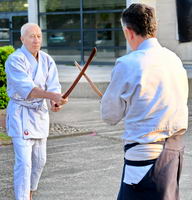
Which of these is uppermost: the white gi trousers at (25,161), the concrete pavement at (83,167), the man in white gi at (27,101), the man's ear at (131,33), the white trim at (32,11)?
the white trim at (32,11)

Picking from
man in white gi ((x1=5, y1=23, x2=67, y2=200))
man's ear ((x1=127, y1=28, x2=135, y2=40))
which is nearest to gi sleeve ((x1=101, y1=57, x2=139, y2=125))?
man's ear ((x1=127, y1=28, x2=135, y2=40))

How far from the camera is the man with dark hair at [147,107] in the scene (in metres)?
3.13

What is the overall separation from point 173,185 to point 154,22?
93 cm

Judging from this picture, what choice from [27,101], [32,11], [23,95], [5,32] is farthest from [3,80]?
[5,32]

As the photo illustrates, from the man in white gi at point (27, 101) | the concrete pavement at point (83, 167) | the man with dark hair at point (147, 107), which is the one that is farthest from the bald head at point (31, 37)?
the man with dark hair at point (147, 107)

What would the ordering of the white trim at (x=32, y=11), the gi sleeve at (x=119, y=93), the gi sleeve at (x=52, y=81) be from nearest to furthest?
1. the gi sleeve at (x=119, y=93)
2. the gi sleeve at (x=52, y=81)
3. the white trim at (x=32, y=11)

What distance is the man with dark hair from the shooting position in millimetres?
3131

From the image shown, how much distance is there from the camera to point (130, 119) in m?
3.19

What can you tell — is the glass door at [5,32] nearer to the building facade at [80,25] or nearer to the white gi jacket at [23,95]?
the building facade at [80,25]

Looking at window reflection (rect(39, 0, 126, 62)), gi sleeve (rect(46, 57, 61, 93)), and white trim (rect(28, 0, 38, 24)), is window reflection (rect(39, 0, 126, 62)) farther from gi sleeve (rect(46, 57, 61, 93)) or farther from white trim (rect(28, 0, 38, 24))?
gi sleeve (rect(46, 57, 61, 93))

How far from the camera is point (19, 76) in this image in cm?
506

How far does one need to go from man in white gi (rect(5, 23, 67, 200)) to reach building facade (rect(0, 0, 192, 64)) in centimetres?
1929

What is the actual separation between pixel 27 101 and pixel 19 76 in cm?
25

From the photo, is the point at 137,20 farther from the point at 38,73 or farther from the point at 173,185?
the point at 38,73
